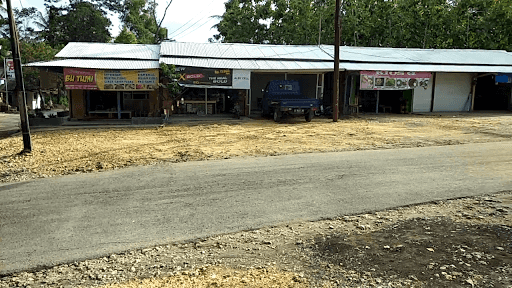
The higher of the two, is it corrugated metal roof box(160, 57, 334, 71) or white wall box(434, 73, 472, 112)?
corrugated metal roof box(160, 57, 334, 71)

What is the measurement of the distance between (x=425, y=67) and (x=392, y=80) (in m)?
2.80

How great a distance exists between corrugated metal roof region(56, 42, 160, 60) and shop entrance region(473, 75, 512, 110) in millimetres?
21736

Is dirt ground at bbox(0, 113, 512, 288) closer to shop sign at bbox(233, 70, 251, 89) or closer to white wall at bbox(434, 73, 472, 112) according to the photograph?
shop sign at bbox(233, 70, 251, 89)

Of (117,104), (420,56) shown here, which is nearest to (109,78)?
(117,104)

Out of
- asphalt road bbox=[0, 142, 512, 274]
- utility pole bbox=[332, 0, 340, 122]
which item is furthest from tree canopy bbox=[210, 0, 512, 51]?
asphalt road bbox=[0, 142, 512, 274]

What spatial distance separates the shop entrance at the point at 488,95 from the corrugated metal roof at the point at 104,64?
862 inches

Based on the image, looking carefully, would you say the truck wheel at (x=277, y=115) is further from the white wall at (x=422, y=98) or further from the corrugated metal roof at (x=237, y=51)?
the white wall at (x=422, y=98)

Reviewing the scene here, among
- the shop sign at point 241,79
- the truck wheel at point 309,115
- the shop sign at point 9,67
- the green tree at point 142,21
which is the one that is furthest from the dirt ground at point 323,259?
the green tree at point 142,21

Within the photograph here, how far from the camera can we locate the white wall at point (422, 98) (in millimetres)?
23781

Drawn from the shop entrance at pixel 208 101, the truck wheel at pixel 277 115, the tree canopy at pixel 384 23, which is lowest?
the truck wheel at pixel 277 115

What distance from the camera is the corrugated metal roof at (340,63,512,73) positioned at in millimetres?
21750

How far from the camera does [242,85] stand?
19438 mm

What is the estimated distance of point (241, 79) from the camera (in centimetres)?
1939

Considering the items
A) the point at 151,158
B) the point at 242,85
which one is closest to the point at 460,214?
the point at 151,158
